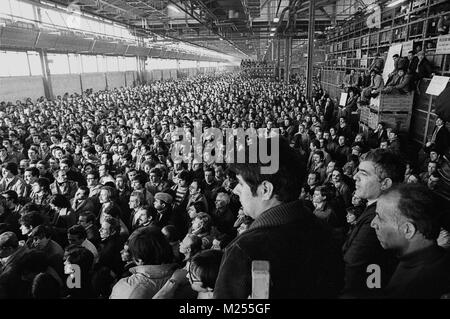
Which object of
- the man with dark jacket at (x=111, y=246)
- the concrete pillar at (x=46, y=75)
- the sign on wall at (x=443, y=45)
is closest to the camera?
the man with dark jacket at (x=111, y=246)

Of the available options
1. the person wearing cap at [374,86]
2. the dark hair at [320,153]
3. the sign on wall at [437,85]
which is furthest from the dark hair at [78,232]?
the person wearing cap at [374,86]

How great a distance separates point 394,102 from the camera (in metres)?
9.39

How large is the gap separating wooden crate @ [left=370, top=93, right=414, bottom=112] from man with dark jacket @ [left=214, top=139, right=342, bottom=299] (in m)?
8.73

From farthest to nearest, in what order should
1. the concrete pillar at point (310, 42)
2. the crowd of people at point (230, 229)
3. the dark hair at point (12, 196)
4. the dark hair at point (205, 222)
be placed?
the concrete pillar at point (310, 42) < the dark hair at point (12, 196) < the dark hair at point (205, 222) < the crowd of people at point (230, 229)

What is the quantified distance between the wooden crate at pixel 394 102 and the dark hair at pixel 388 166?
7438 mm

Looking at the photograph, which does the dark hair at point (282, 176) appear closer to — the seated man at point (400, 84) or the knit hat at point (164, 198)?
the knit hat at point (164, 198)

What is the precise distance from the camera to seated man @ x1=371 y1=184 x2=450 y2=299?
1.63 meters

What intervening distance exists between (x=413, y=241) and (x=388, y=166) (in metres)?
0.96

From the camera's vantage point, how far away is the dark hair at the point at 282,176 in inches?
63.1

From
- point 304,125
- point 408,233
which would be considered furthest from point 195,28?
point 408,233

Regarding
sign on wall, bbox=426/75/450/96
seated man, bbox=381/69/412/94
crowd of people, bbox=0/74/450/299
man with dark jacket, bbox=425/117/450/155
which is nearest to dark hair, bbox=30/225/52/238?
crowd of people, bbox=0/74/450/299

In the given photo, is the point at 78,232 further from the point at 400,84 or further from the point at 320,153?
the point at 400,84
